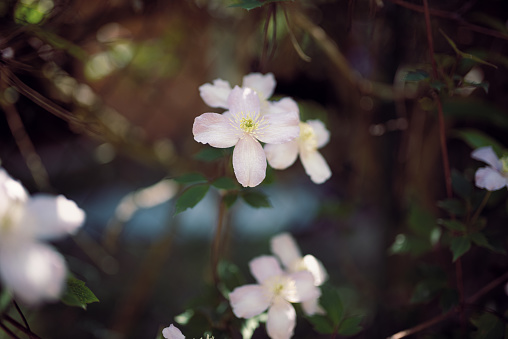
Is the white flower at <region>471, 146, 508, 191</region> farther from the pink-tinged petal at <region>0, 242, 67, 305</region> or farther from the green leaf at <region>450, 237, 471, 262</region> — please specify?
the pink-tinged petal at <region>0, 242, 67, 305</region>

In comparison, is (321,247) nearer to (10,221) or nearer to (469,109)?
(469,109)

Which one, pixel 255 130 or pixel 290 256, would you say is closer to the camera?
pixel 255 130

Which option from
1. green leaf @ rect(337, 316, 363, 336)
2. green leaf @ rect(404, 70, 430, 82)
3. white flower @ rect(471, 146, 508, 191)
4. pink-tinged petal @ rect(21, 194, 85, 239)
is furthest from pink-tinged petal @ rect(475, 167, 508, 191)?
pink-tinged petal @ rect(21, 194, 85, 239)

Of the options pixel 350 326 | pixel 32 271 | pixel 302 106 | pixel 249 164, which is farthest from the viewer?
pixel 302 106

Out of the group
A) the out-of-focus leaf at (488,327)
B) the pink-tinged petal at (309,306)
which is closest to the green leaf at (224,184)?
the pink-tinged petal at (309,306)

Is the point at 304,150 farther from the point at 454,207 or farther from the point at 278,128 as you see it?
the point at 454,207

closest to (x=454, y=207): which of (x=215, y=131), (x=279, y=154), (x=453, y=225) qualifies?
(x=453, y=225)

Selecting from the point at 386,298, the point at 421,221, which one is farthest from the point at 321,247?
the point at 421,221
